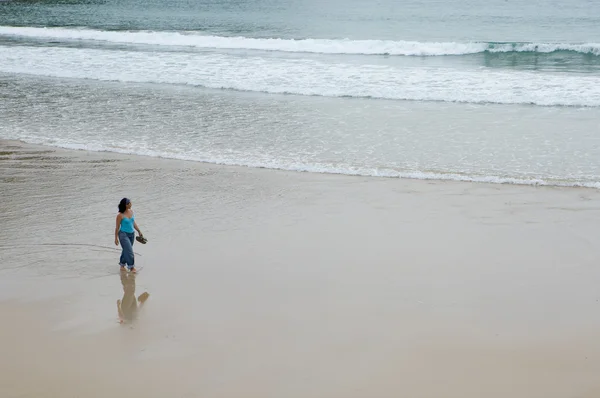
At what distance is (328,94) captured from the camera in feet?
59.9

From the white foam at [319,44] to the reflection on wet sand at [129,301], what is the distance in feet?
66.3

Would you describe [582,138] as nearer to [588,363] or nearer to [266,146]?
[266,146]

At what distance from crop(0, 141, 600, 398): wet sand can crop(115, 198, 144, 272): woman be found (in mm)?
216

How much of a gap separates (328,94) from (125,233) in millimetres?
11446

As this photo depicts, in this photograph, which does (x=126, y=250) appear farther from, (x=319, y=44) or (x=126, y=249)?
(x=319, y=44)

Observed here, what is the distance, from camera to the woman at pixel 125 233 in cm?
764

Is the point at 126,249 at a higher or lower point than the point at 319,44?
lower

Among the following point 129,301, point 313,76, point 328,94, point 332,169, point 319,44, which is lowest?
point 129,301

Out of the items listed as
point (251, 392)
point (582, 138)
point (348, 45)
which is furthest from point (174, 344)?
point (348, 45)

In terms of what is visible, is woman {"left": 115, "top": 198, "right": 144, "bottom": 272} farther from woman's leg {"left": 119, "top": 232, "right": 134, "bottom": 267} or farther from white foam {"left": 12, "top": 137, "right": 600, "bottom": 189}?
white foam {"left": 12, "top": 137, "right": 600, "bottom": 189}

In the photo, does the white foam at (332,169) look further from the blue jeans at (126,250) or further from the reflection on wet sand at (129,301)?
the reflection on wet sand at (129,301)

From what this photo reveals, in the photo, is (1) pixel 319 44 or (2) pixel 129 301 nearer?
(2) pixel 129 301

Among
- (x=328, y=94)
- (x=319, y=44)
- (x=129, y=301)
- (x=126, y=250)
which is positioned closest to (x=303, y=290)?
(x=129, y=301)

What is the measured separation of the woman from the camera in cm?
764
